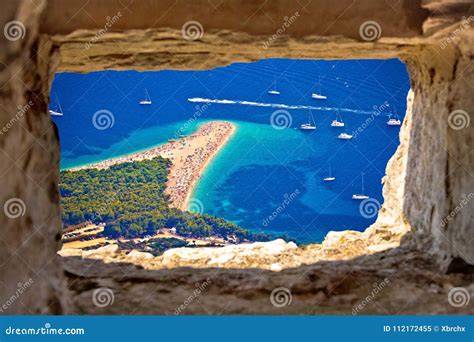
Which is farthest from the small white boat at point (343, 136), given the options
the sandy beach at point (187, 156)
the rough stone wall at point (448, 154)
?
the rough stone wall at point (448, 154)

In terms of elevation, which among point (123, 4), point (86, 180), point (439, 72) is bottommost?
point (86, 180)

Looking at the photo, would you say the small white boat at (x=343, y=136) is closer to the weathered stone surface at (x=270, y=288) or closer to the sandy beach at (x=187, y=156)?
the sandy beach at (x=187, y=156)

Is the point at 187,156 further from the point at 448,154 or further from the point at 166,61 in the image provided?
the point at 448,154

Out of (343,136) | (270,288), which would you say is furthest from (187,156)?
(270,288)

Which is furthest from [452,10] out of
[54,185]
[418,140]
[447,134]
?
[54,185]

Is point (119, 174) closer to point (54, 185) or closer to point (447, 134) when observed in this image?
point (54, 185)

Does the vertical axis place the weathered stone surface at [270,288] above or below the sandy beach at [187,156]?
below
